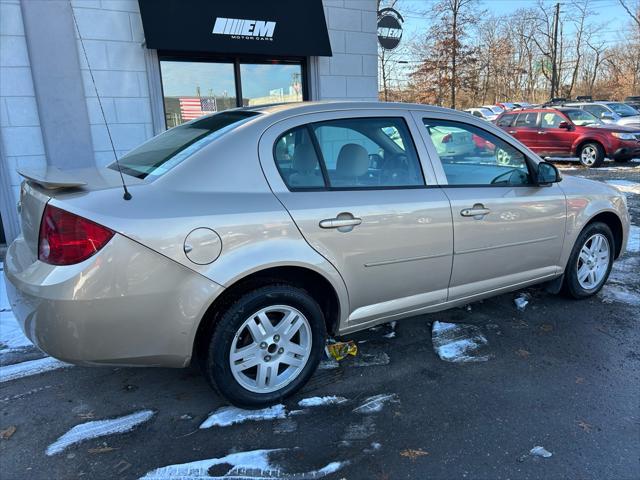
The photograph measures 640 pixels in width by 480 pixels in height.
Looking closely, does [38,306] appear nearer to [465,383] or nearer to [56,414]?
[56,414]

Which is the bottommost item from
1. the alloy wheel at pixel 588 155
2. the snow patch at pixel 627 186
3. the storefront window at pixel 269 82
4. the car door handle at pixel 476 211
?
the snow patch at pixel 627 186

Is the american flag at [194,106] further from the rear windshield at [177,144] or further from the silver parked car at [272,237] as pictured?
the silver parked car at [272,237]

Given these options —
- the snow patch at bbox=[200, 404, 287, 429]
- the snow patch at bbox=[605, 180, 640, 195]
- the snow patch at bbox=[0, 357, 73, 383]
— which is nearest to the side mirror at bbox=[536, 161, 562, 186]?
the snow patch at bbox=[200, 404, 287, 429]

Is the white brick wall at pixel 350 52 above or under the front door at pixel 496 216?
above

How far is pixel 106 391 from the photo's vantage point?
3.00 meters

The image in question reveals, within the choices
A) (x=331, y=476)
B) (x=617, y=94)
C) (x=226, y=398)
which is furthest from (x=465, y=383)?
(x=617, y=94)

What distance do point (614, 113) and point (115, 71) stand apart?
14877 millimetres

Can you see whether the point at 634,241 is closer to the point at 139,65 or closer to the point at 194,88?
the point at 194,88

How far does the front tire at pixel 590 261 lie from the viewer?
13.5 ft

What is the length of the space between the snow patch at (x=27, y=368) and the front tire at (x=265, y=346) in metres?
1.41

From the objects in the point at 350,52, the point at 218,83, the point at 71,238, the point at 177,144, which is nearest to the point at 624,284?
the point at 177,144

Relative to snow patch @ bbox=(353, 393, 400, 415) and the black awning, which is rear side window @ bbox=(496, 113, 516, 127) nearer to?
the black awning

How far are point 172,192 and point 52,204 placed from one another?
580 mm

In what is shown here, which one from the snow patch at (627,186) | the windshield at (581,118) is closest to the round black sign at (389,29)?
the snow patch at (627,186)
